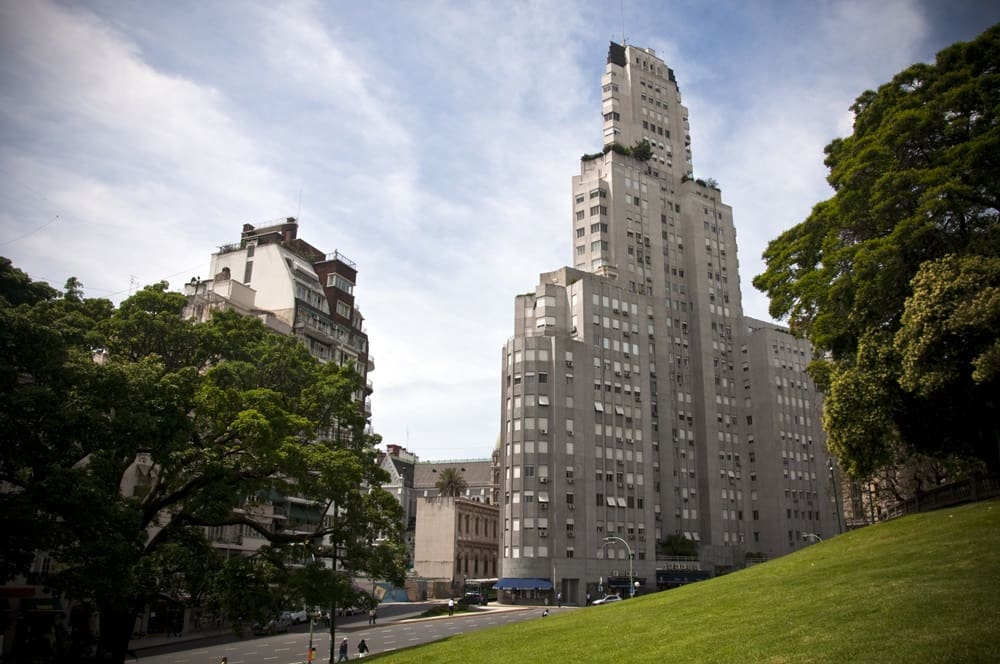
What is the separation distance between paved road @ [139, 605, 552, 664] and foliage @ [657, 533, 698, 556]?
46322mm

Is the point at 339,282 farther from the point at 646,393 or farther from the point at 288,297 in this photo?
the point at 646,393

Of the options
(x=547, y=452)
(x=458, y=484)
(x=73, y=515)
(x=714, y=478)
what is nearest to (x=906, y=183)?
(x=73, y=515)

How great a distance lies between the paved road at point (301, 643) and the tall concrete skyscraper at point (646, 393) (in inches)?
1327

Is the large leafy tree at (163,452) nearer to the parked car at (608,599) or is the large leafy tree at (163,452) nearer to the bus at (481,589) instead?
the parked car at (608,599)

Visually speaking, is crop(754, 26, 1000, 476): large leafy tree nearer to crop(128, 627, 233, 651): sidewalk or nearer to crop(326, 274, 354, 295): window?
crop(128, 627, 233, 651): sidewalk

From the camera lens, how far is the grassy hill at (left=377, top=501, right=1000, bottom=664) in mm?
18031

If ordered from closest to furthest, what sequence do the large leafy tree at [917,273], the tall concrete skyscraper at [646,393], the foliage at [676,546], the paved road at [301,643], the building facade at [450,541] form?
1. the large leafy tree at [917,273]
2. the paved road at [301,643]
3. the tall concrete skyscraper at [646,393]
4. the foliage at [676,546]
5. the building facade at [450,541]

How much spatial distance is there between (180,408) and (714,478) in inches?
4051

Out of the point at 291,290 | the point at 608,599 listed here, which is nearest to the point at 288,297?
the point at 291,290

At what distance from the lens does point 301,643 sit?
59562 millimetres

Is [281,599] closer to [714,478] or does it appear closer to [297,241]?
[297,241]

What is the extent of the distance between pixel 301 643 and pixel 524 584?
4355cm

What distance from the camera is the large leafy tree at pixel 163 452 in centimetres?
2739

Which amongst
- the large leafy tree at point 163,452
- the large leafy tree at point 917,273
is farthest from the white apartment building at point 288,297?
the large leafy tree at point 917,273
